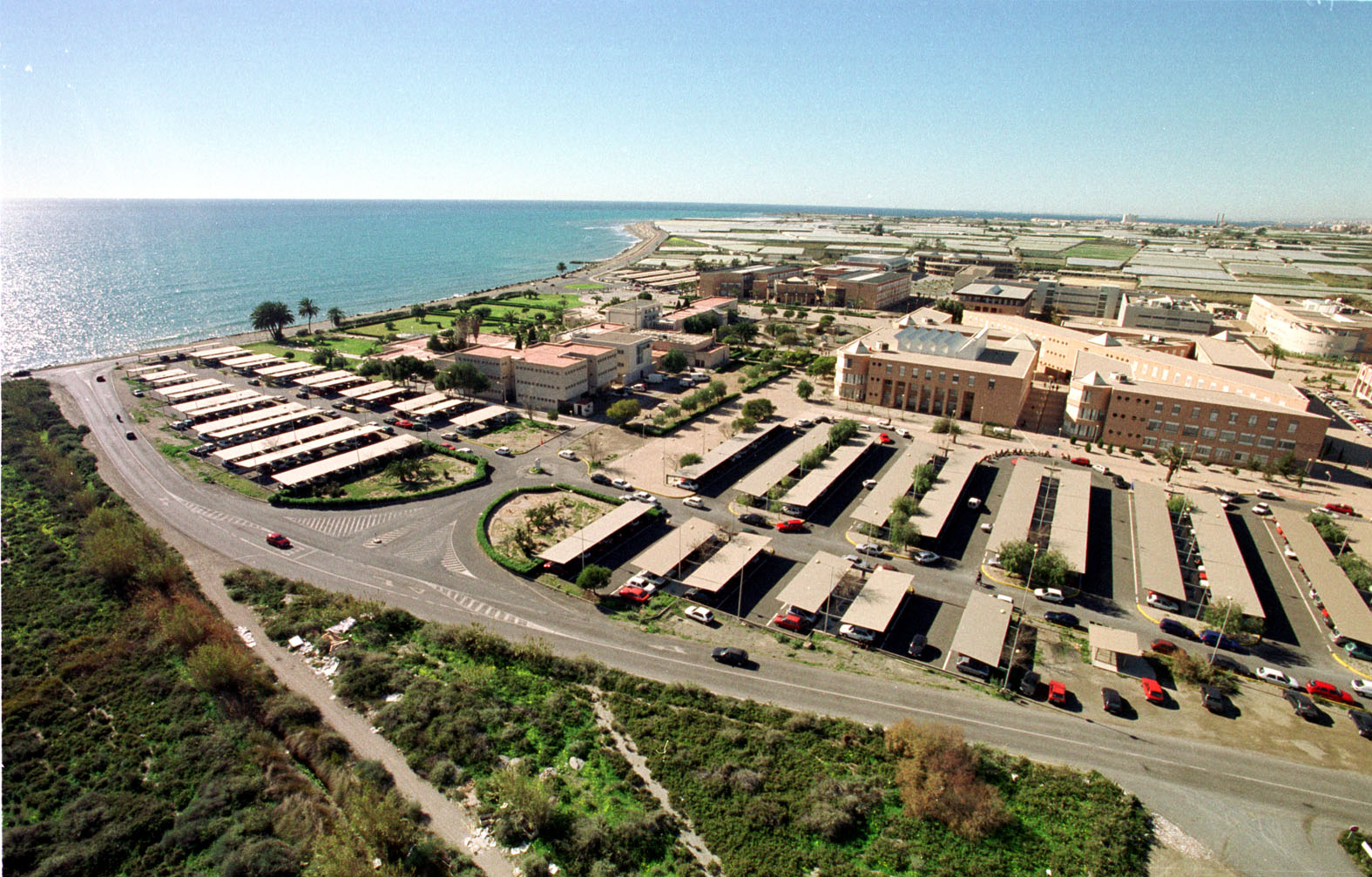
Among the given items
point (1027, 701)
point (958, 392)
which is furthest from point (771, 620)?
point (958, 392)

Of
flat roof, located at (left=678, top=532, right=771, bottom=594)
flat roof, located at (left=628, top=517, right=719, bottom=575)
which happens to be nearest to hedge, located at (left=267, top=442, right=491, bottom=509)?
flat roof, located at (left=628, top=517, right=719, bottom=575)

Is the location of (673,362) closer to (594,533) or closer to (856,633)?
(594,533)

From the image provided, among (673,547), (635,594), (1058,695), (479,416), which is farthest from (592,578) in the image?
(479,416)

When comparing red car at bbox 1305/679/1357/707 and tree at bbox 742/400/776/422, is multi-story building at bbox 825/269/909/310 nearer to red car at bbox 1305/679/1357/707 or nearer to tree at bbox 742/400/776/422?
tree at bbox 742/400/776/422

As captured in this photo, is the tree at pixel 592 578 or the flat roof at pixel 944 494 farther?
the flat roof at pixel 944 494

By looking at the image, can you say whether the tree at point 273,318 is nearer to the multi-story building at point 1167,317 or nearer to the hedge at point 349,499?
the hedge at point 349,499

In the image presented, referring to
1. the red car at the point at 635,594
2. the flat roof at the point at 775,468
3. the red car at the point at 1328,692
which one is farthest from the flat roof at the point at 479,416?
the red car at the point at 1328,692

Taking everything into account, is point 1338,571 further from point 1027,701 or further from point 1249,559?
point 1027,701
